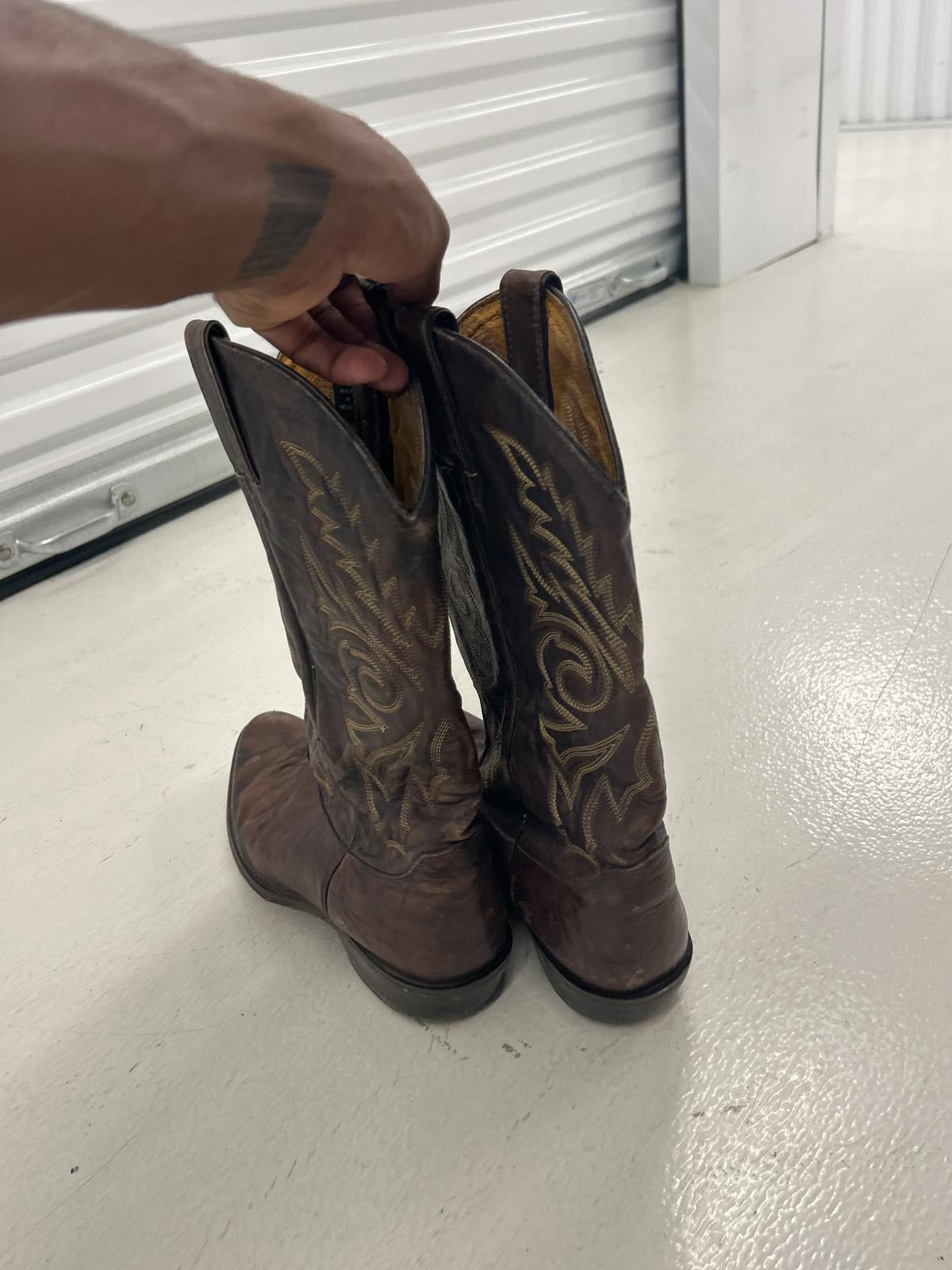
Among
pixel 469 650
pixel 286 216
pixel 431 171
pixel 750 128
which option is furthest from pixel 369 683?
pixel 750 128

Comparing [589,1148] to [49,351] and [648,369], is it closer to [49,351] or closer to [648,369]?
[49,351]

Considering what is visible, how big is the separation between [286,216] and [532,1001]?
0.71m

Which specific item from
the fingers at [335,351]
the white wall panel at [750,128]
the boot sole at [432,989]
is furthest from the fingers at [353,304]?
the white wall panel at [750,128]

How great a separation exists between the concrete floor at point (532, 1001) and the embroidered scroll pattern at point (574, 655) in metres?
0.21

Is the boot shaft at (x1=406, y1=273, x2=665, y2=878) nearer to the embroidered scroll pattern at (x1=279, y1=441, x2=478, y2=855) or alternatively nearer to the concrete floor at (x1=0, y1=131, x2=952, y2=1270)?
the embroidered scroll pattern at (x1=279, y1=441, x2=478, y2=855)

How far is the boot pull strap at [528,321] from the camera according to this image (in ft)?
2.58

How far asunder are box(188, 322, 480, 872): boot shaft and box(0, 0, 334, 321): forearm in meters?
0.18

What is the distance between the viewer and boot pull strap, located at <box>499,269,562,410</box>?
2.58 feet

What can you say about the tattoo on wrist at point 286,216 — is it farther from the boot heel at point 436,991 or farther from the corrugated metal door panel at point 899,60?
the corrugated metal door panel at point 899,60

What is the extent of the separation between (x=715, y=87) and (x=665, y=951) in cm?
282

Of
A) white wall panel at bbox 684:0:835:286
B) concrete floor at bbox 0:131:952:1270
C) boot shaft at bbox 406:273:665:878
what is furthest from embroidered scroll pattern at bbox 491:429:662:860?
white wall panel at bbox 684:0:835:286

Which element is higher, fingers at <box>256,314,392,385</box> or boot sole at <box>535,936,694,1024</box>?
fingers at <box>256,314,392,385</box>

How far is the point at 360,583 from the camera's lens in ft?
2.53

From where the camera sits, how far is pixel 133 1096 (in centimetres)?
86
